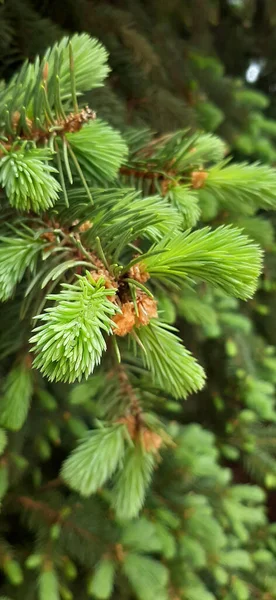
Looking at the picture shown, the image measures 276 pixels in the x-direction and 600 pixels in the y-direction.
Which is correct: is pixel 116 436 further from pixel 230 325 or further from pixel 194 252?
pixel 230 325

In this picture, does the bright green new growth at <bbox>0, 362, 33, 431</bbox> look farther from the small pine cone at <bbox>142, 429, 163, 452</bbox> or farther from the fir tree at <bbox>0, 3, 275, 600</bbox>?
the small pine cone at <bbox>142, 429, 163, 452</bbox>

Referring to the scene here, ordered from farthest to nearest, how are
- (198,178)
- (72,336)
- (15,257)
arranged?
(198,178)
(15,257)
(72,336)

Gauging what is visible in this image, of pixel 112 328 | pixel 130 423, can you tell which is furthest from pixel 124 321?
pixel 130 423

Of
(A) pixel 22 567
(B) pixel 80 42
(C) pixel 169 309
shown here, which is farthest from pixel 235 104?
(A) pixel 22 567

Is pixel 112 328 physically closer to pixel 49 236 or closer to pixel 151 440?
pixel 49 236

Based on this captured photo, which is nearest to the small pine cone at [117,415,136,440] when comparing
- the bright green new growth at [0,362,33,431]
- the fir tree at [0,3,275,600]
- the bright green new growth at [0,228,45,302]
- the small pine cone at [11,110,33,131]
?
the fir tree at [0,3,275,600]

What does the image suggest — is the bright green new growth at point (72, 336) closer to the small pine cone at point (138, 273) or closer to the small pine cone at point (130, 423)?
the small pine cone at point (138, 273)

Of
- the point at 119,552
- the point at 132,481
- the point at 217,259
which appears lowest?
the point at 119,552

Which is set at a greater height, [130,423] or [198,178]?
[198,178]
